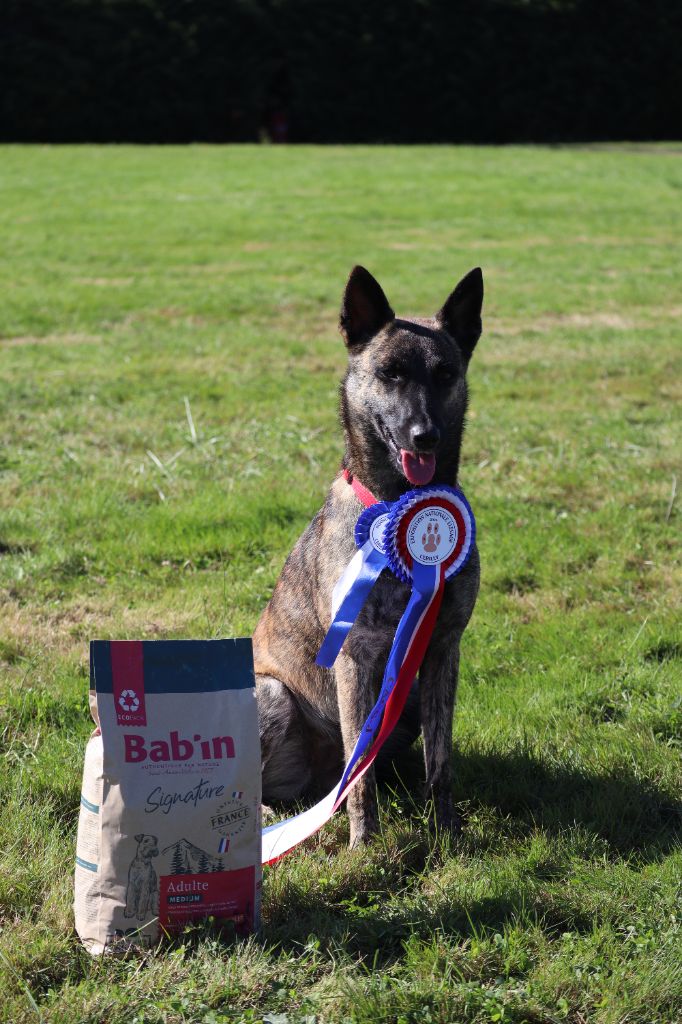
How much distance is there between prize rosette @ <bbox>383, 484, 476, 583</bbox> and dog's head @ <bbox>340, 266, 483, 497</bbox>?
85 millimetres

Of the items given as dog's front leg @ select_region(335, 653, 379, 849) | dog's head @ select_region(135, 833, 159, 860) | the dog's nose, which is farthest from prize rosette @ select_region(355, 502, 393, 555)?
dog's head @ select_region(135, 833, 159, 860)

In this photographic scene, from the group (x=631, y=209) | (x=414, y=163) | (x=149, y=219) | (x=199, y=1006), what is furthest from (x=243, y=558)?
(x=414, y=163)

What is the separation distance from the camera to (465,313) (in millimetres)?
3645

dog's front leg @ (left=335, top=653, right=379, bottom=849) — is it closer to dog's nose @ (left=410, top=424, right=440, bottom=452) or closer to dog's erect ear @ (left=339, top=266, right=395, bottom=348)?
dog's nose @ (left=410, top=424, right=440, bottom=452)

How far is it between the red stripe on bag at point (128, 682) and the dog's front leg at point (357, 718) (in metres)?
0.86

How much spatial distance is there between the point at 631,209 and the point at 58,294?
416 inches

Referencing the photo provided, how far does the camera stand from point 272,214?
16.5m

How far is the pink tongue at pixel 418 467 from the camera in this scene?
11.0 ft

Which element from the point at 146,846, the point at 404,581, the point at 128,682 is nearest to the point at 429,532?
the point at 404,581

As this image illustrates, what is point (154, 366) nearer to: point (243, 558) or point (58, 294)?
point (58, 294)

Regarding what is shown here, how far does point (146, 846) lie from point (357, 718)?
89 centimetres

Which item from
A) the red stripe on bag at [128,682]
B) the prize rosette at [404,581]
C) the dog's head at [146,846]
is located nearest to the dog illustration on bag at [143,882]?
the dog's head at [146,846]
